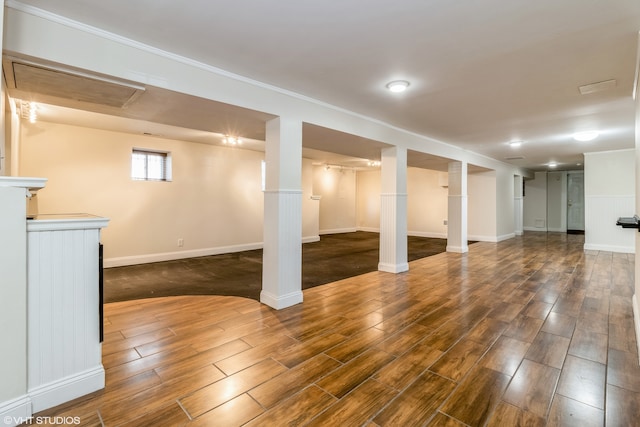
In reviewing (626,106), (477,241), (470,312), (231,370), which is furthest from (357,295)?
(477,241)

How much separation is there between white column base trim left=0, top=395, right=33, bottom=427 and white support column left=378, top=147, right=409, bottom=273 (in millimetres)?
4200

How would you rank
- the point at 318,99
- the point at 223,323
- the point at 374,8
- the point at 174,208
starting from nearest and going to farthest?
the point at 374,8 → the point at 223,323 → the point at 318,99 → the point at 174,208

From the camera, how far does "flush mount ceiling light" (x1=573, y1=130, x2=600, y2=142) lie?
5.00m

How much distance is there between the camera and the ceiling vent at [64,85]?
6.87 ft

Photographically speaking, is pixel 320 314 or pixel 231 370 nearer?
pixel 231 370

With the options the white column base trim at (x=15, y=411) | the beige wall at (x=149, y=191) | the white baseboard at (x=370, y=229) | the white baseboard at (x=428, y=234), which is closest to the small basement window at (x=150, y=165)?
the beige wall at (x=149, y=191)

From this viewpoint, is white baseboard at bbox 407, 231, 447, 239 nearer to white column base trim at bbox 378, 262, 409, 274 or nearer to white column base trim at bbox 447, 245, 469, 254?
white column base trim at bbox 447, 245, 469, 254

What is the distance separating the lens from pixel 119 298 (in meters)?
3.57

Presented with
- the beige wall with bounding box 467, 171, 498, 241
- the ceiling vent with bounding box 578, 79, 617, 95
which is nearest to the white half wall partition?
the beige wall with bounding box 467, 171, 498, 241

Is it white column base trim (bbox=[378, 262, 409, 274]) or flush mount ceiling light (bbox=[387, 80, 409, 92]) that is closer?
flush mount ceiling light (bbox=[387, 80, 409, 92])

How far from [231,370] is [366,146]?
3726 millimetres

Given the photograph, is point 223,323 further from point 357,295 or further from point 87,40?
point 87,40

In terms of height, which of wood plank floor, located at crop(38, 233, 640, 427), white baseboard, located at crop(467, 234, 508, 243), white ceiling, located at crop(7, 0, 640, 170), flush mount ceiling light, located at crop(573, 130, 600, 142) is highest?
flush mount ceiling light, located at crop(573, 130, 600, 142)

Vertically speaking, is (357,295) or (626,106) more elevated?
(626,106)
